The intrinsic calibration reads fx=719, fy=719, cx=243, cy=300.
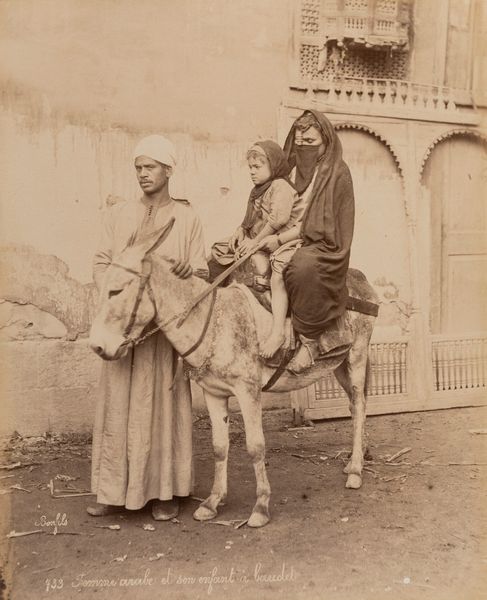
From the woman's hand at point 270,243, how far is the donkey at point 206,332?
29 centimetres

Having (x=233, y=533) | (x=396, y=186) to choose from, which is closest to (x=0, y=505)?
(x=233, y=533)

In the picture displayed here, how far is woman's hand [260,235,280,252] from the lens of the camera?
450cm

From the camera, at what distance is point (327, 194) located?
4609mm

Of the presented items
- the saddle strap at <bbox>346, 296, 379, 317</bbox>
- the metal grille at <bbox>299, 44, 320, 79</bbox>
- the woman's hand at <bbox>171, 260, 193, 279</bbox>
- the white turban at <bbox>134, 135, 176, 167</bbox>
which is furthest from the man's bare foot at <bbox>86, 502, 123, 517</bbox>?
the metal grille at <bbox>299, 44, 320, 79</bbox>

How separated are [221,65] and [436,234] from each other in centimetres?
291

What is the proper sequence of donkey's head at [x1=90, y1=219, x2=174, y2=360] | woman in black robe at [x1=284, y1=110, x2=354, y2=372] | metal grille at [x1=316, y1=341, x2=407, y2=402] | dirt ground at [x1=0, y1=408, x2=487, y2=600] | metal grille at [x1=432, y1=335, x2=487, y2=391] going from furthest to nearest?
1. metal grille at [x1=432, y1=335, x2=487, y2=391]
2. metal grille at [x1=316, y1=341, x2=407, y2=402]
3. woman in black robe at [x1=284, y1=110, x2=354, y2=372]
4. donkey's head at [x1=90, y1=219, x2=174, y2=360]
5. dirt ground at [x1=0, y1=408, x2=487, y2=600]

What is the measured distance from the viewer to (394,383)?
7.39 metres

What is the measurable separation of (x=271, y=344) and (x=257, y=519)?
3.53ft

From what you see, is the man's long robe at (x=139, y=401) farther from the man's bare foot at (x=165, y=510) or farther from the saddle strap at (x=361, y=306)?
the saddle strap at (x=361, y=306)

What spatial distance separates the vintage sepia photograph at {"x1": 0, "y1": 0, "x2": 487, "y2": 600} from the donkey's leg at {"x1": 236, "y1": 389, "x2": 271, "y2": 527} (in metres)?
0.02

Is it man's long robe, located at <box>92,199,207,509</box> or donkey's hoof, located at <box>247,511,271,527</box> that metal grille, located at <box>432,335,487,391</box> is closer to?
donkey's hoof, located at <box>247,511,271,527</box>

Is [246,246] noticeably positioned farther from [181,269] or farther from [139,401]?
[139,401]

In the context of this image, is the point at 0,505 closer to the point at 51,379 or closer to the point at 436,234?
the point at 51,379

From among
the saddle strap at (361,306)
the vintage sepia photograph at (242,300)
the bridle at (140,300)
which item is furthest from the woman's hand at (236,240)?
the saddle strap at (361,306)
